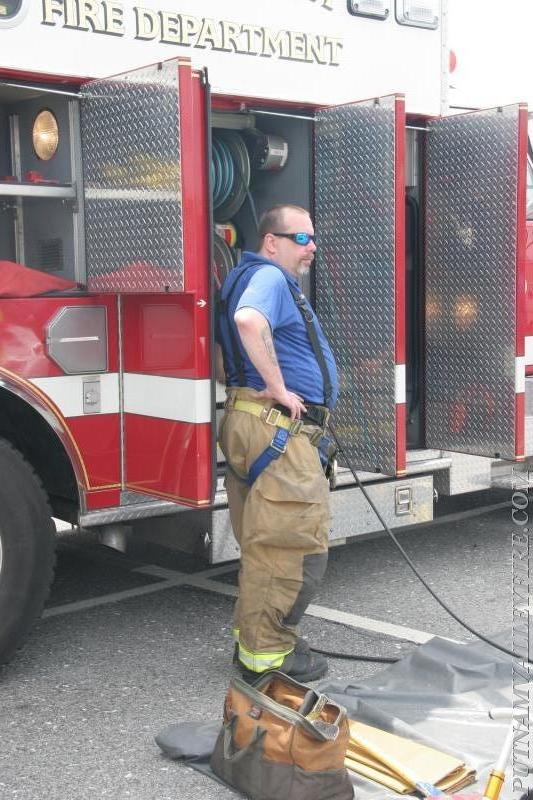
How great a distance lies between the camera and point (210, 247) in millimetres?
4309

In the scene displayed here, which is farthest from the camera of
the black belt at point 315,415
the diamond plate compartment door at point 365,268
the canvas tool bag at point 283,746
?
the diamond plate compartment door at point 365,268

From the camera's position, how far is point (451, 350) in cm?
576

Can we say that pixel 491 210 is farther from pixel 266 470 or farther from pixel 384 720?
pixel 384 720

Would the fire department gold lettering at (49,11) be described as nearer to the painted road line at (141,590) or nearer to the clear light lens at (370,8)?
the clear light lens at (370,8)

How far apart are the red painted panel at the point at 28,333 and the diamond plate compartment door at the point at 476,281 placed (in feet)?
6.74

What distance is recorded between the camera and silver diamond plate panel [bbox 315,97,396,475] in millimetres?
5047

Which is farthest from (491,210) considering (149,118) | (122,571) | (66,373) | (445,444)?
(122,571)

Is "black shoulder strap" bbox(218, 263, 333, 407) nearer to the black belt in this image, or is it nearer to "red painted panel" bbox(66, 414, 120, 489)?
the black belt

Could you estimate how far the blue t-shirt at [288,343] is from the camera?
4.30 m

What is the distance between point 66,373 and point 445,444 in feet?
7.09

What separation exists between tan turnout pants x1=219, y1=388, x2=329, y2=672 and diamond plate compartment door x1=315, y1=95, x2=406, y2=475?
0.92 metres

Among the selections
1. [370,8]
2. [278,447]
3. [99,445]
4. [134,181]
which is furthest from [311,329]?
[370,8]

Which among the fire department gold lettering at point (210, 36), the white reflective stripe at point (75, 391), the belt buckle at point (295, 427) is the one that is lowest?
the belt buckle at point (295, 427)

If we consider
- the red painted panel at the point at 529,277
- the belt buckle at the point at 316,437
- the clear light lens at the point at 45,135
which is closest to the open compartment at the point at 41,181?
the clear light lens at the point at 45,135
